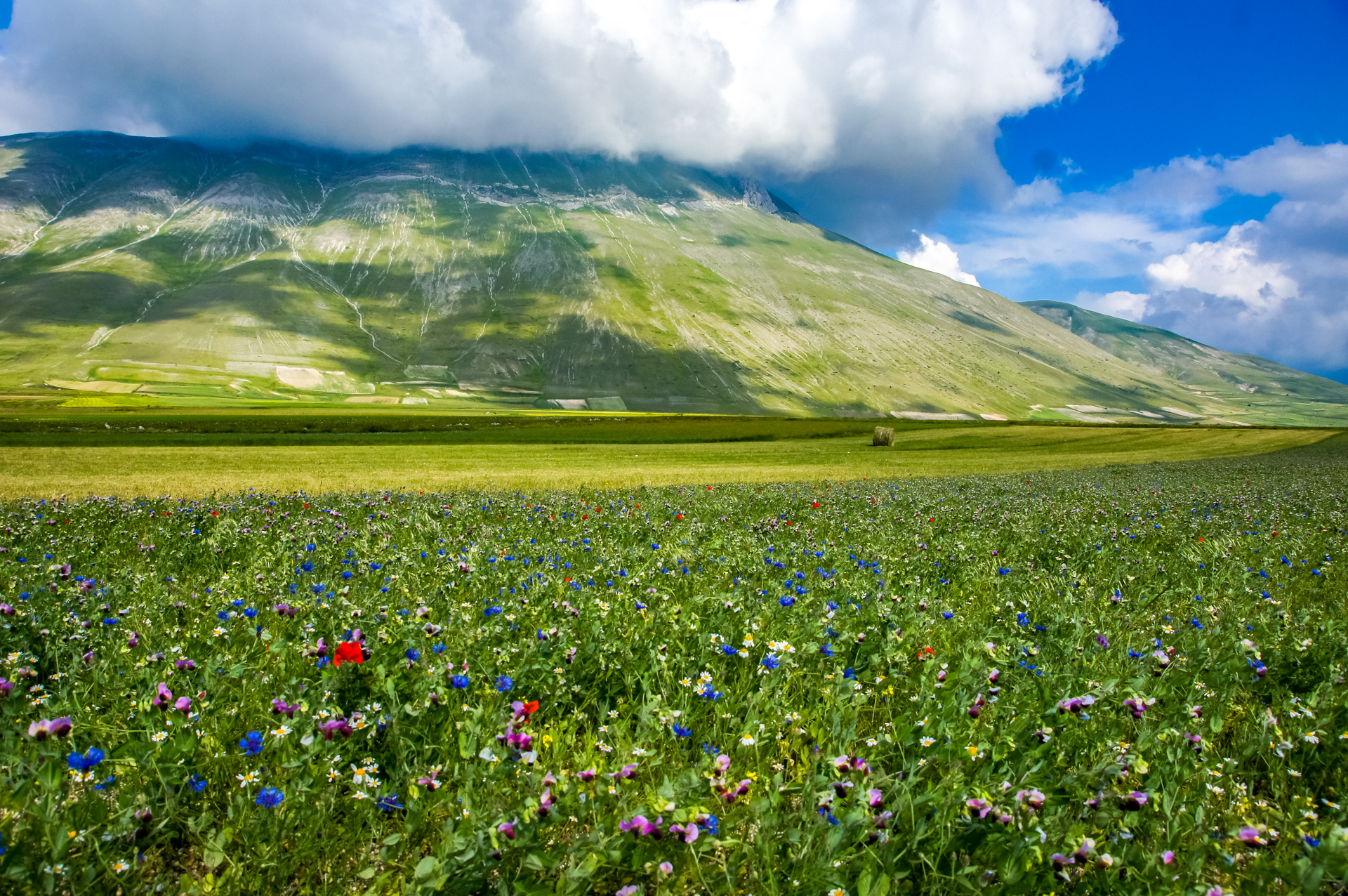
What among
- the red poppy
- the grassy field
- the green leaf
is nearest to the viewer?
the green leaf

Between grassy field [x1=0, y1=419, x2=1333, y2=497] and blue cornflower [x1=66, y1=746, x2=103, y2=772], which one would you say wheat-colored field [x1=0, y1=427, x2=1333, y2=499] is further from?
blue cornflower [x1=66, y1=746, x2=103, y2=772]

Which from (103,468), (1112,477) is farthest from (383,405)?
(1112,477)

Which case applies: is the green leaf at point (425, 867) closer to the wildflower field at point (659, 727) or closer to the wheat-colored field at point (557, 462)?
the wildflower field at point (659, 727)

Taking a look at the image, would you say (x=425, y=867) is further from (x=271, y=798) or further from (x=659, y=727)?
(x=659, y=727)

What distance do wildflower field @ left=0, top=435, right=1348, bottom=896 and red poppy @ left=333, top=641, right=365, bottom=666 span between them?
0.02m

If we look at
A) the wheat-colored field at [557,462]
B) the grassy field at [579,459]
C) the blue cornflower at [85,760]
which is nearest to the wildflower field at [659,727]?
the blue cornflower at [85,760]

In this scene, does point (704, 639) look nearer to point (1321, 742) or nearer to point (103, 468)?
point (1321, 742)

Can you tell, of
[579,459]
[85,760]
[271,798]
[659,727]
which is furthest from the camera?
[579,459]

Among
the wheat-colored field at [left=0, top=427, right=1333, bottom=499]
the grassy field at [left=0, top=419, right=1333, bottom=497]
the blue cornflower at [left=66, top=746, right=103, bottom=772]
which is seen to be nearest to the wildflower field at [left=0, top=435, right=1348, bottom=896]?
the blue cornflower at [left=66, top=746, right=103, bottom=772]

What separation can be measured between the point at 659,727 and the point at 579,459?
156 ft

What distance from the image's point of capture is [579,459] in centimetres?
5134

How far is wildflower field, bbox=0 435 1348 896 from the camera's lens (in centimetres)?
322

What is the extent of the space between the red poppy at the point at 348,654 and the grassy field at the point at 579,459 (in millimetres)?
20302

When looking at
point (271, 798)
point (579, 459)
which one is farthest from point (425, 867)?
point (579, 459)
